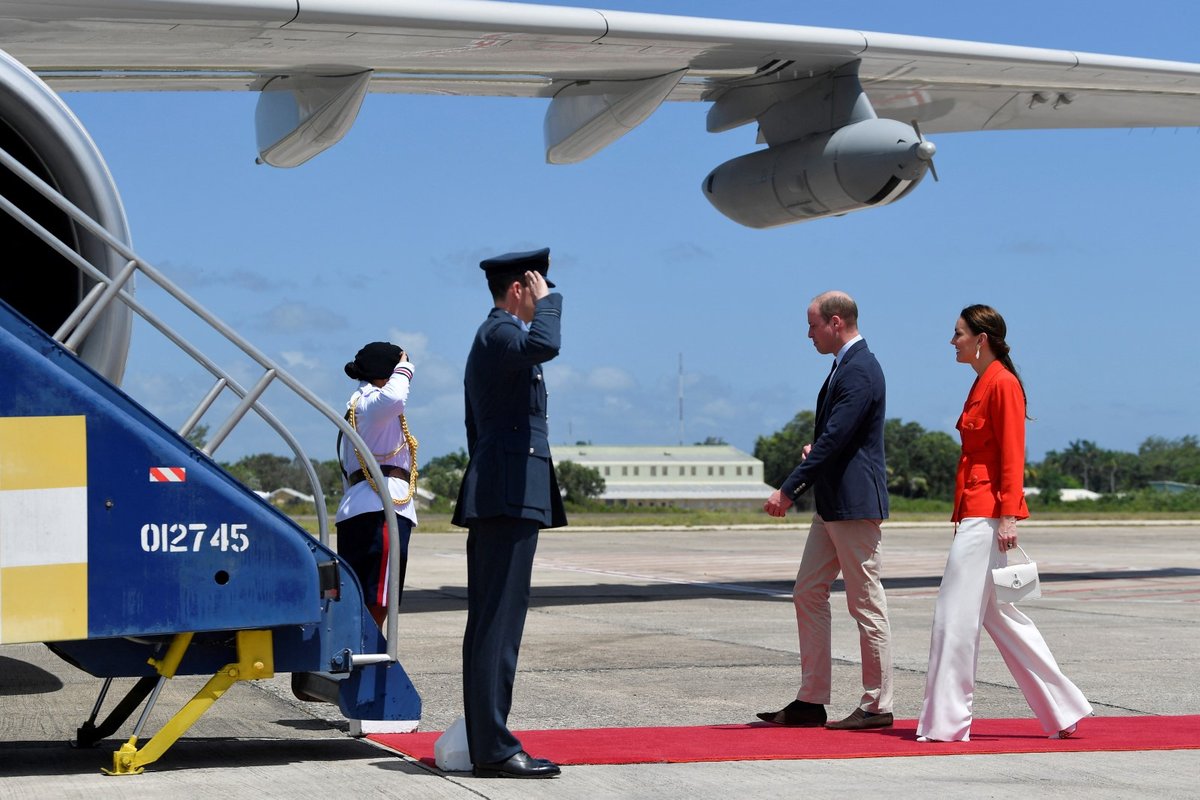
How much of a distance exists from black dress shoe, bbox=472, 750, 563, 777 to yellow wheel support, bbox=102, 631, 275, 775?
2.85 feet

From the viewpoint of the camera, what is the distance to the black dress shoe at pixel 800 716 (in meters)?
6.30

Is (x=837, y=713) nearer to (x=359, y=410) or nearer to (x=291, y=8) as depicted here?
(x=359, y=410)

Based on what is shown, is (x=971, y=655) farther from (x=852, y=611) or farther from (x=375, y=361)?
(x=375, y=361)

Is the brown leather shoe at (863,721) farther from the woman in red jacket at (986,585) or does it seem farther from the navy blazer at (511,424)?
the navy blazer at (511,424)

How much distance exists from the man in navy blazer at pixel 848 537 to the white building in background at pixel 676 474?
9837cm

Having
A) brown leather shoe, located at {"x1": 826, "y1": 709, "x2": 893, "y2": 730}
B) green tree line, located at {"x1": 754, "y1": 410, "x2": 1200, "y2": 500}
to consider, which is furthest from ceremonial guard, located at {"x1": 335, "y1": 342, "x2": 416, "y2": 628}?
green tree line, located at {"x1": 754, "y1": 410, "x2": 1200, "y2": 500}

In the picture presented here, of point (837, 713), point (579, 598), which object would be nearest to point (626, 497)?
point (579, 598)

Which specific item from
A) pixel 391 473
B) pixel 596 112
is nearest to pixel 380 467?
pixel 391 473

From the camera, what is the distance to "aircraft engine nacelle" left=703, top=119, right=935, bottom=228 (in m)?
11.9

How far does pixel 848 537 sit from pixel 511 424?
76.9 inches

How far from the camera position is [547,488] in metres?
5.11

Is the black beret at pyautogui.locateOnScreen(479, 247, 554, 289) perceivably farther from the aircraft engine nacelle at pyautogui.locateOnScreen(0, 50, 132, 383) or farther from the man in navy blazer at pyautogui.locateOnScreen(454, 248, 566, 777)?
the aircraft engine nacelle at pyautogui.locateOnScreen(0, 50, 132, 383)

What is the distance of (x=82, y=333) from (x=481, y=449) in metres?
1.44

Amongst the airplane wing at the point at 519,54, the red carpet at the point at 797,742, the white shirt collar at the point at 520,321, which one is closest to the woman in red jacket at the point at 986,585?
the red carpet at the point at 797,742
